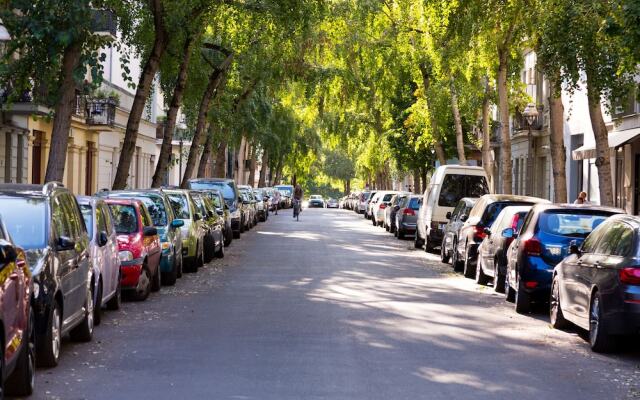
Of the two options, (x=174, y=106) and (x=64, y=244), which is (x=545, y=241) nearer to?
(x=64, y=244)

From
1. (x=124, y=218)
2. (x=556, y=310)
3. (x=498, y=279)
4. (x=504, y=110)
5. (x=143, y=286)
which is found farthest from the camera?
(x=504, y=110)

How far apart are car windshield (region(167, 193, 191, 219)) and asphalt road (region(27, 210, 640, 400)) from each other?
272 centimetres

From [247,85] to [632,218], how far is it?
35.1m

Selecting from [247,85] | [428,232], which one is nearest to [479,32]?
[428,232]

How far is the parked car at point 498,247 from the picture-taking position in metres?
18.7

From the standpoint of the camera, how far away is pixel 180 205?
23203 mm

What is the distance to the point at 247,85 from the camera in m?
46.6

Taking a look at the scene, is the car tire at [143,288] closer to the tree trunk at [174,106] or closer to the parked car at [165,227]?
the parked car at [165,227]

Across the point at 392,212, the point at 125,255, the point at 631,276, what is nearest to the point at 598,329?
the point at 631,276

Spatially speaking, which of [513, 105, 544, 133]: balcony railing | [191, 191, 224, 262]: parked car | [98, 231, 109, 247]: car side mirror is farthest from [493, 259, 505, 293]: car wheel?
[513, 105, 544, 133]: balcony railing

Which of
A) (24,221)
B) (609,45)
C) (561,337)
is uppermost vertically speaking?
(609,45)

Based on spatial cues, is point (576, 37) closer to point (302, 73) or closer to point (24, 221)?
point (24, 221)

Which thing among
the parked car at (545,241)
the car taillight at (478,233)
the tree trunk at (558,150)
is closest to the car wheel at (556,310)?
the parked car at (545,241)

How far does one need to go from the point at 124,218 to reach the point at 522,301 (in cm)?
605
